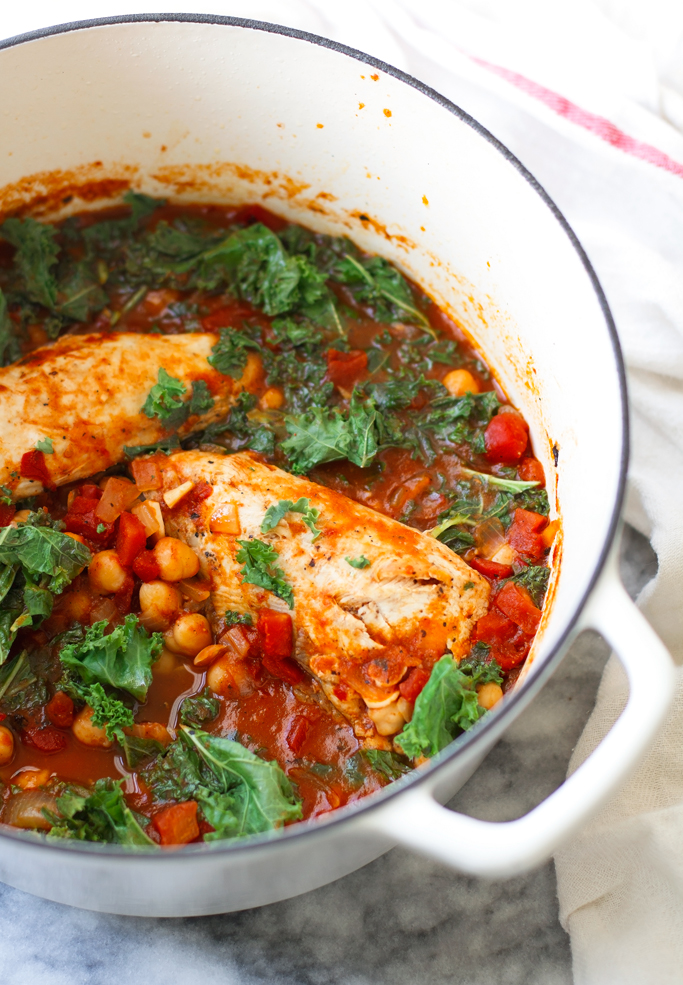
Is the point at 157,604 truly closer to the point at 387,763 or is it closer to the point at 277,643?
the point at 277,643

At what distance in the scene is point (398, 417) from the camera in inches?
165

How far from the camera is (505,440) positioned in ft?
13.3

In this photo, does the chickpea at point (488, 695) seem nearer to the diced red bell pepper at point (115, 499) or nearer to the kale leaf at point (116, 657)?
the kale leaf at point (116, 657)

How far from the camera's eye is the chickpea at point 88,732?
3.45 m

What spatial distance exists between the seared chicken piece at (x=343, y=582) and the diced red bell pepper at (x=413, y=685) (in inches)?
1.3

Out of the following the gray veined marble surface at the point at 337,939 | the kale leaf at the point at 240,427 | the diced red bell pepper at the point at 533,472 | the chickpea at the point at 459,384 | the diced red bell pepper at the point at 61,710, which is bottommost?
the gray veined marble surface at the point at 337,939

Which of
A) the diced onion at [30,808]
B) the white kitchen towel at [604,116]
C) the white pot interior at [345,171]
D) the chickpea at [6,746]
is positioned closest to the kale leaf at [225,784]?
the diced onion at [30,808]

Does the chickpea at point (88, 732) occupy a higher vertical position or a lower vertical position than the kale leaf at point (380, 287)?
lower

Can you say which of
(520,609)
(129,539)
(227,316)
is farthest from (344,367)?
(520,609)

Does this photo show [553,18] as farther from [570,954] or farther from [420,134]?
[570,954]

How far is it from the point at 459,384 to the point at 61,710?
2.14m

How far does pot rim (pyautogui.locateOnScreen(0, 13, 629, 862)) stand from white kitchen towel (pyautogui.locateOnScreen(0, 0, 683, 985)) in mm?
729

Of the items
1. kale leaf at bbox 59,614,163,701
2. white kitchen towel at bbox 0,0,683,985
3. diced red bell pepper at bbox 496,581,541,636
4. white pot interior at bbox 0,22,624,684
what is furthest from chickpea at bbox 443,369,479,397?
kale leaf at bbox 59,614,163,701

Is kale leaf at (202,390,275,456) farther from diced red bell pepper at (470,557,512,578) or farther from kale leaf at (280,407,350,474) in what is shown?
diced red bell pepper at (470,557,512,578)
